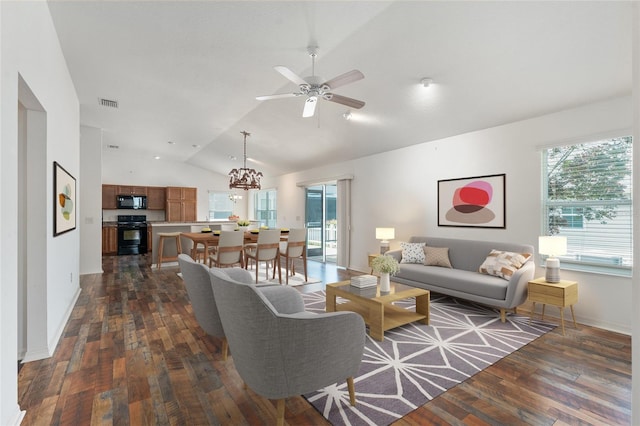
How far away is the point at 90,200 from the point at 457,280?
6.69 m

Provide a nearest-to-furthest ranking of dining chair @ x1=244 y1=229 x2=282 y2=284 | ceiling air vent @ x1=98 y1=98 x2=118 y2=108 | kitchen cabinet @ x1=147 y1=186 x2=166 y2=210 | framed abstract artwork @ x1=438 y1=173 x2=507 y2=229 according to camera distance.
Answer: framed abstract artwork @ x1=438 y1=173 x2=507 y2=229, ceiling air vent @ x1=98 y1=98 x2=118 y2=108, dining chair @ x1=244 y1=229 x2=282 y2=284, kitchen cabinet @ x1=147 y1=186 x2=166 y2=210

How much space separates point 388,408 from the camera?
1.96m

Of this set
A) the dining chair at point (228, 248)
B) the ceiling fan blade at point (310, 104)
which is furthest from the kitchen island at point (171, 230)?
the ceiling fan blade at point (310, 104)

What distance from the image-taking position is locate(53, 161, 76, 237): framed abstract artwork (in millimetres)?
2881

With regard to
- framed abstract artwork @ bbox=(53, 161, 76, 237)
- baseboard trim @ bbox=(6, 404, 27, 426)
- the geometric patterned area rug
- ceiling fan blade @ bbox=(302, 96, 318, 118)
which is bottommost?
the geometric patterned area rug

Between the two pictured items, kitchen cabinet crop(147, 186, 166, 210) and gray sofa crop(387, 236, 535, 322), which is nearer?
gray sofa crop(387, 236, 535, 322)

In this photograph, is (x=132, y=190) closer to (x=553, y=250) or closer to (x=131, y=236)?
(x=131, y=236)

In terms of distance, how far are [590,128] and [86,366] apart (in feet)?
18.0

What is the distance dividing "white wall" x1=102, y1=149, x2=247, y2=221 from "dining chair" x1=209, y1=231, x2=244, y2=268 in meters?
5.94

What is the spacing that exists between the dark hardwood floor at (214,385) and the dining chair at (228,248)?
172cm

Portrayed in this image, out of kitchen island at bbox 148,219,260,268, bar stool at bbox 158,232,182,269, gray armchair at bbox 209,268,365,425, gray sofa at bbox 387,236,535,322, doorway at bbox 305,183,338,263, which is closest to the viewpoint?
gray armchair at bbox 209,268,365,425

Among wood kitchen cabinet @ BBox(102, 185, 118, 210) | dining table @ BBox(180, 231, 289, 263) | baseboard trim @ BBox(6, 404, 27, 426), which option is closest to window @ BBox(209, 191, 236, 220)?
wood kitchen cabinet @ BBox(102, 185, 118, 210)

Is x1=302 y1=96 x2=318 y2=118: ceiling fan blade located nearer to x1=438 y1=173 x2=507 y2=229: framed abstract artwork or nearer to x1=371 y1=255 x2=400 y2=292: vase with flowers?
x1=371 y1=255 x2=400 y2=292: vase with flowers

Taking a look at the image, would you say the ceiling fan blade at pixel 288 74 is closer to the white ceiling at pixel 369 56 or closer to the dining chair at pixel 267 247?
the white ceiling at pixel 369 56
